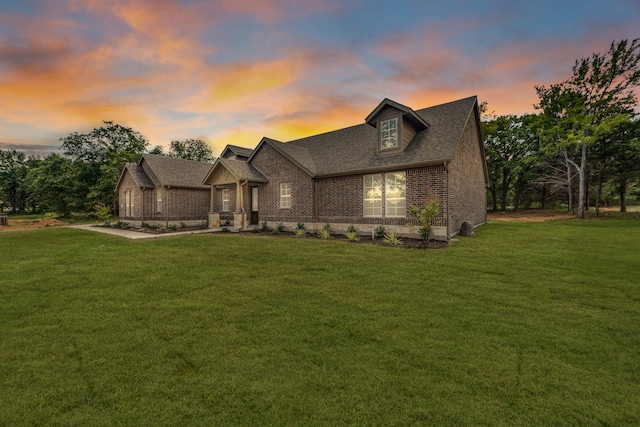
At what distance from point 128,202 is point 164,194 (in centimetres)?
591

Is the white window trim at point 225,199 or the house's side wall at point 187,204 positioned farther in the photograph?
the house's side wall at point 187,204

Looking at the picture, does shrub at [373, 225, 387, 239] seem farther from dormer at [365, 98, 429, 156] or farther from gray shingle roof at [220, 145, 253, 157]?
gray shingle roof at [220, 145, 253, 157]

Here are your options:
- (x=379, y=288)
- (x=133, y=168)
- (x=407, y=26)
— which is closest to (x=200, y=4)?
(x=407, y=26)

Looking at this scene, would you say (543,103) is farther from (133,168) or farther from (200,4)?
→ (133,168)

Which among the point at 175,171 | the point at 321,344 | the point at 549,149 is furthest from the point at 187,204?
the point at 549,149

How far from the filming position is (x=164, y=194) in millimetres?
20531

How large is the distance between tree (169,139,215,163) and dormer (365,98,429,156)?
46.2 m

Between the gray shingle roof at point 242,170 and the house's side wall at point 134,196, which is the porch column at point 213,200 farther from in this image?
the house's side wall at point 134,196

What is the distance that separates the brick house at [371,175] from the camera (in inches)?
510

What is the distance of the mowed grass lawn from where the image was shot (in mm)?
2651

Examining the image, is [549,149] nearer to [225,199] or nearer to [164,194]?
[225,199]

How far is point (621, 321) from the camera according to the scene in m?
4.65

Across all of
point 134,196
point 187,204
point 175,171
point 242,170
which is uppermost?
point 175,171

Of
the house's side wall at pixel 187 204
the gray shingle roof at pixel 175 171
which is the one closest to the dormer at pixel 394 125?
the gray shingle roof at pixel 175 171
